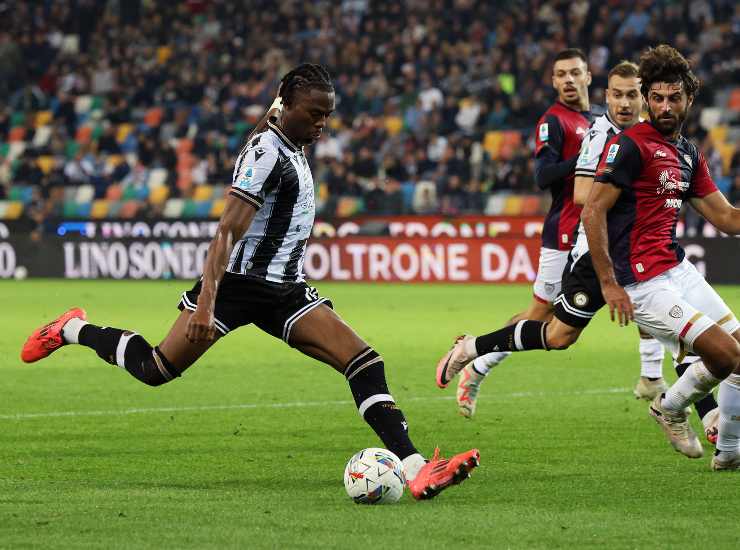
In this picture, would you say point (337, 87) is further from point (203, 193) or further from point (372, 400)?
point (372, 400)

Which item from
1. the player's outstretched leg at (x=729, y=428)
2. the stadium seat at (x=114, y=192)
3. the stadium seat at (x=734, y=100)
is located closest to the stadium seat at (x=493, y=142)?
the stadium seat at (x=734, y=100)

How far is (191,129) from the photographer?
3062 cm

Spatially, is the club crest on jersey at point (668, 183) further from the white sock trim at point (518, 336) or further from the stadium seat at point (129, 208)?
the stadium seat at point (129, 208)

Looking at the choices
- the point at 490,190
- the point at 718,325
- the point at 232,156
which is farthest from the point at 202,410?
the point at 232,156

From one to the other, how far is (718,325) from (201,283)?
249 cm

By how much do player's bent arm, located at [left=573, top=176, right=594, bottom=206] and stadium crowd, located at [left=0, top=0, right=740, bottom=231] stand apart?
48.3 feet

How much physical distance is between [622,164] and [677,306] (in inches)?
29.1

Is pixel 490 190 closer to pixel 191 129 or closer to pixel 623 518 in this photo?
pixel 191 129

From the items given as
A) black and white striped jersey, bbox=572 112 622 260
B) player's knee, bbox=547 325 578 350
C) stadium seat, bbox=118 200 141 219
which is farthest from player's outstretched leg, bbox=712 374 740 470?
stadium seat, bbox=118 200 141 219

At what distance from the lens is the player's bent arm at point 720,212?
291 inches

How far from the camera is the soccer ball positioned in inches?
246

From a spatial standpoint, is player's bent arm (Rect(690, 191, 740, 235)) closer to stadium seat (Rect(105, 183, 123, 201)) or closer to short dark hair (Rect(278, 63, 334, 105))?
short dark hair (Rect(278, 63, 334, 105))

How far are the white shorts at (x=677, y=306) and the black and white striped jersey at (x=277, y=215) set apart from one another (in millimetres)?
1676

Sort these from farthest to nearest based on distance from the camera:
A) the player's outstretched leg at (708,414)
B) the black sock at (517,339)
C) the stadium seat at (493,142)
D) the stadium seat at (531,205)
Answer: the stadium seat at (493,142), the stadium seat at (531,205), the black sock at (517,339), the player's outstretched leg at (708,414)
